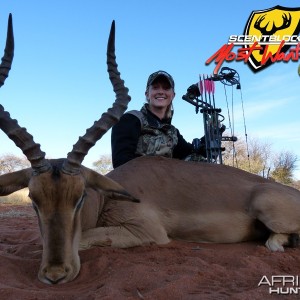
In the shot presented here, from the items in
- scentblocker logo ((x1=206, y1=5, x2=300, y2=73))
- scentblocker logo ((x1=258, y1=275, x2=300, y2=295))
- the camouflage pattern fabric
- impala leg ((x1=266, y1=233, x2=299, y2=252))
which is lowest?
impala leg ((x1=266, y1=233, x2=299, y2=252))

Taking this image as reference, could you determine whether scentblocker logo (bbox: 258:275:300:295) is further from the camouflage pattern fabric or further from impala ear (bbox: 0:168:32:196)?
the camouflage pattern fabric

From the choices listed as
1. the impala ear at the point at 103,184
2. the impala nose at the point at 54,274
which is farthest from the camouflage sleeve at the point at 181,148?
the impala nose at the point at 54,274

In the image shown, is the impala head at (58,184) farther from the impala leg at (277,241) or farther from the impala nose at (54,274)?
the impala leg at (277,241)

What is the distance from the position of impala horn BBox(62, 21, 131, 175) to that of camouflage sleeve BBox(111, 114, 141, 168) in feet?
5.54

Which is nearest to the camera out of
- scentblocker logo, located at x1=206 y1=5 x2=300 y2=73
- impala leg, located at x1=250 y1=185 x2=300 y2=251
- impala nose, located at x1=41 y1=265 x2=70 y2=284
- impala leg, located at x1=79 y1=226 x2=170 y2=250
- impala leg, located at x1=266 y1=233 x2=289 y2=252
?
impala nose, located at x1=41 y1=265 x2=70 y2=284

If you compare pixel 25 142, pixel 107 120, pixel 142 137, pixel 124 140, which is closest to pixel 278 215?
pixel 107 120

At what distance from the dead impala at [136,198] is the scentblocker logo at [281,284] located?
1387 mm

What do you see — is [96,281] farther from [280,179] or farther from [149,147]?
[280,179]

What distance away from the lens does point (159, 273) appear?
3.69 metres

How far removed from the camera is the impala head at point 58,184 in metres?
3.66

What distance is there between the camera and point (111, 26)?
5.01 metres

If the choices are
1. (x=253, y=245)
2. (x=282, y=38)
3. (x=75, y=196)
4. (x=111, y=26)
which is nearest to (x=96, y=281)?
(x=75, y=196)

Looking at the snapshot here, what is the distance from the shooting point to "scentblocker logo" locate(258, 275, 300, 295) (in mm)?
3279

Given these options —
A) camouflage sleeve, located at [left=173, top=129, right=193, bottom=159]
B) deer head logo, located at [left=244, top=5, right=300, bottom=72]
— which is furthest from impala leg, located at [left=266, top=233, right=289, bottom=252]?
deer head logo, located at [left=244, top=5, right=300, bottom=72]
